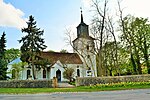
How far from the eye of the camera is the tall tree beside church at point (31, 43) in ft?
138

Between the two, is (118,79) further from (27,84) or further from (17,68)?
(17,68)

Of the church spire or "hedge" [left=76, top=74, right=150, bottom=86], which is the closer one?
"hedge" [left=76, top=74, right=150, bottom=86]

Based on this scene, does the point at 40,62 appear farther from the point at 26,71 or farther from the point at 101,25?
the point at 101,25

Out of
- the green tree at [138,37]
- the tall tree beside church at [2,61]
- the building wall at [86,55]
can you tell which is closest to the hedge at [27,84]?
the tall tree beside church at [2,61]

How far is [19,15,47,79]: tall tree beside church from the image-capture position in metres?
42.0

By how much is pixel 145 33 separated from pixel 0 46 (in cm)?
2764

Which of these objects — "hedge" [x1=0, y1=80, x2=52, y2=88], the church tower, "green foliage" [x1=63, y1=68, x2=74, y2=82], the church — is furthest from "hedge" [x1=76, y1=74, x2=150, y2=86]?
the church tower

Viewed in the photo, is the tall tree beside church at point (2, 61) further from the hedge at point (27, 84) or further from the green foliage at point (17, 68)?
the green foliage at point (17, 68)

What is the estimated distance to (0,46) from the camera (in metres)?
39.0

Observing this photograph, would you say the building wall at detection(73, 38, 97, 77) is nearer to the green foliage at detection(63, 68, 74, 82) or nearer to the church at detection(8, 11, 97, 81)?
the church at detection(8, 11, 97, 81)

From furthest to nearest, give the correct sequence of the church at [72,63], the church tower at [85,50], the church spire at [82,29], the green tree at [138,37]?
the church spire at [82,29]
the church tower at [85,50]
the church at [72,63]
the green tree at [138,37]

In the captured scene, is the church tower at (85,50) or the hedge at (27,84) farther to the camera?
the church tower at (85,50)

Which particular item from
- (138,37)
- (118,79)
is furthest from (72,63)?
(118,79)

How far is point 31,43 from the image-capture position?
4228cm
